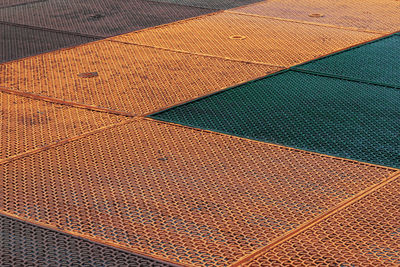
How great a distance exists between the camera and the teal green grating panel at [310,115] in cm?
411

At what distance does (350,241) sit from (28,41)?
457 centimetres

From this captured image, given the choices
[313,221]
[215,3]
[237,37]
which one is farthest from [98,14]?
[313,221]

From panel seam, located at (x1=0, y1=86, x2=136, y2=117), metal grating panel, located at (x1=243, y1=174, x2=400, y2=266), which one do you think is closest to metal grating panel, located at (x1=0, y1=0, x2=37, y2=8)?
panel seam, located at (x1=0, y1=86, x2=136, y2=117)

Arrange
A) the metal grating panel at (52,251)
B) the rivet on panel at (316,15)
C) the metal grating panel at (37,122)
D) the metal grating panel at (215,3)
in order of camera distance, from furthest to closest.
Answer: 1. the metal grating panel at (215,3)
2. the rivet on panel at (316,15)
3. the metal grating panel at (37,122)
4. the metal grating panel at (52,251)

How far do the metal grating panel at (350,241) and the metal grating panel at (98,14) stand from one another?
4.19m

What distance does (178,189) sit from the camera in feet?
11.5

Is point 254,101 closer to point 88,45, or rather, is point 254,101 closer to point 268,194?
point 268,194

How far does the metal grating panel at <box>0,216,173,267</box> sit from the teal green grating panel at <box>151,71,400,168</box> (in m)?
1.62

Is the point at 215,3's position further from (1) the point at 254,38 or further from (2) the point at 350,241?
(2) the point at 350,241

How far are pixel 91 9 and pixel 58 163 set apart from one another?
4.51 metres

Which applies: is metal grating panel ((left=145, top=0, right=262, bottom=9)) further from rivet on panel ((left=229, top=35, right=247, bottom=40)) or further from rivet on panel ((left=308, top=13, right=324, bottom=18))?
rivet on panel ((left=229, top=35, right=247, bottom=40))

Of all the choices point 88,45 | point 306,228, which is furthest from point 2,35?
point 306,228

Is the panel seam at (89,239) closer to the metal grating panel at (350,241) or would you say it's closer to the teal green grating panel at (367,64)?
the metal grating panel at (350,241)

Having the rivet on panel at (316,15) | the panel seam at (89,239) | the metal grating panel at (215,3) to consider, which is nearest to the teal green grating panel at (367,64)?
the rivet on panel at (316,15)
